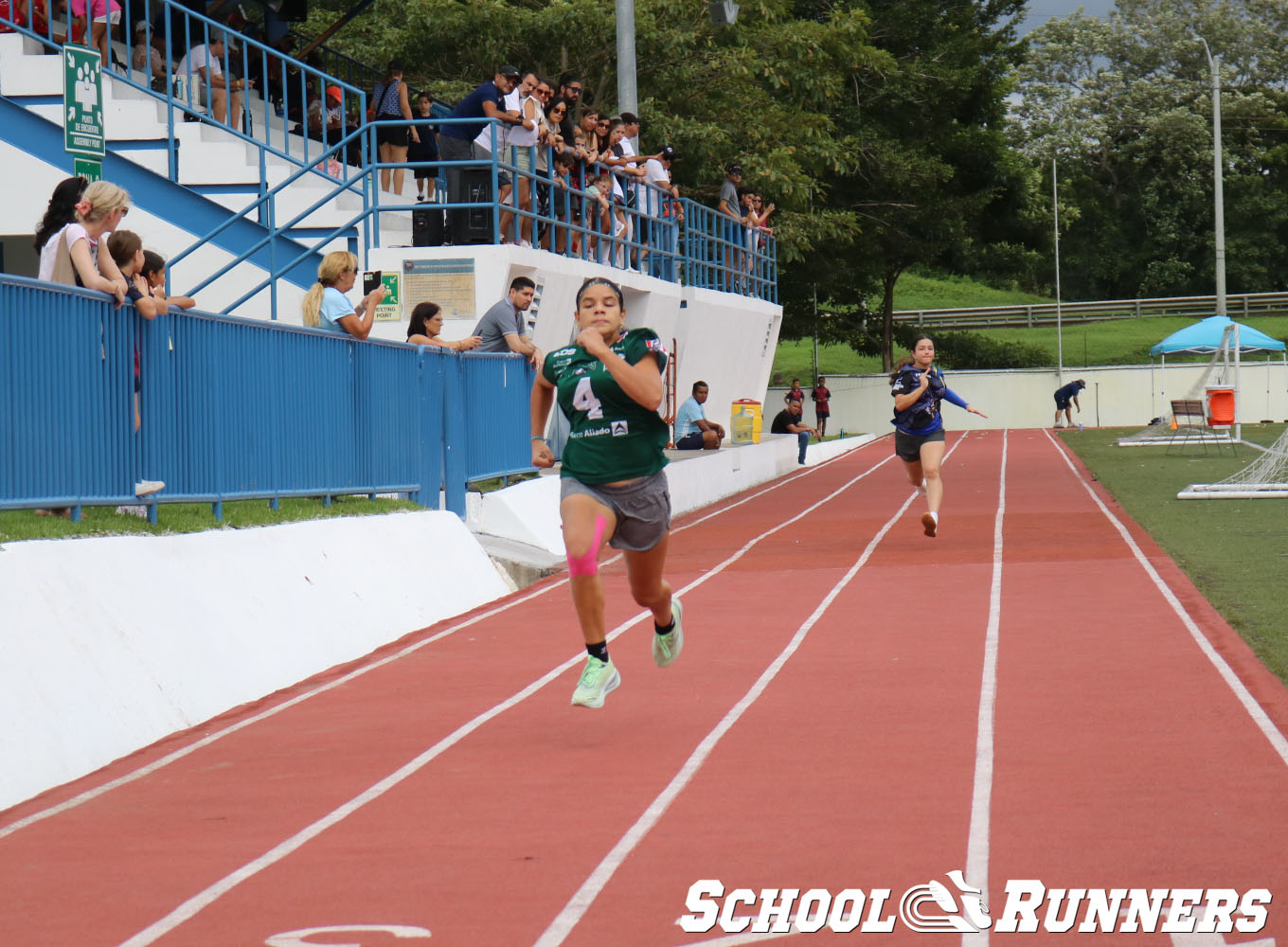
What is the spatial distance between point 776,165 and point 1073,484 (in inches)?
498

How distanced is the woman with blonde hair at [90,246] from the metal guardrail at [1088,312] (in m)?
66.4

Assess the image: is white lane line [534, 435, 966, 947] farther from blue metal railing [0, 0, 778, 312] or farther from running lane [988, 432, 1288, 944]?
blue metal railing [0, 0, 778, 312]

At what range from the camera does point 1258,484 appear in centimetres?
2156

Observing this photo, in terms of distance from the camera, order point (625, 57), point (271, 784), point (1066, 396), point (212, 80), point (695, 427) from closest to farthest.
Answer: point (271, 784) < point (212, 80) < point (625, 57) < point (695, 427) < point (1066, 396)

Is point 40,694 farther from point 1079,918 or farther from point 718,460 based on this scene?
point 718,460

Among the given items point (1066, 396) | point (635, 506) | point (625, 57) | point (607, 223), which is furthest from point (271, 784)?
point (1066, 396)

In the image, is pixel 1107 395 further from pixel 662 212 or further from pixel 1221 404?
pixel 662 212

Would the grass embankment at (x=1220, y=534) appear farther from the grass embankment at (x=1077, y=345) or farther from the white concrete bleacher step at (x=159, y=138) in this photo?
the grass embankment at (x=1077, y=345)

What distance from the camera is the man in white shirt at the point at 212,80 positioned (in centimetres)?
1956

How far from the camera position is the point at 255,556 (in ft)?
32.6

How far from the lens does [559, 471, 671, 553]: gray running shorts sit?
796 cm

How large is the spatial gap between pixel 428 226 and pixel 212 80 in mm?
3771

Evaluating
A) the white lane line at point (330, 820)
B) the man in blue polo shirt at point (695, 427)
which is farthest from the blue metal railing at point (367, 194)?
the white lane line at point (330, 820)

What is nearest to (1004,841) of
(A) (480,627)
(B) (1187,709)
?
(B) (1187,709)
